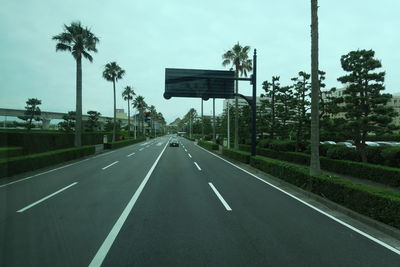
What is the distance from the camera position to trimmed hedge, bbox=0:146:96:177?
10852mm

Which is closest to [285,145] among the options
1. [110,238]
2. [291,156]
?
[291,156]

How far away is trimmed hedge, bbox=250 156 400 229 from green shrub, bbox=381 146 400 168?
5.78 metres

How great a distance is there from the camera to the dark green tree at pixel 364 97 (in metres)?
12.9

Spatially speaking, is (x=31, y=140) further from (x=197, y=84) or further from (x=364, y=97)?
(x=364, y=97)

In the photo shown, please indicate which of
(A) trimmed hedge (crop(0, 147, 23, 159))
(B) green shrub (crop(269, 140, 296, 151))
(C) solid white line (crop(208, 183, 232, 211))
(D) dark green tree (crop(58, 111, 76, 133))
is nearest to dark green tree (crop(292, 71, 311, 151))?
(B) green shrub (crop(269, 140, 296, 151))

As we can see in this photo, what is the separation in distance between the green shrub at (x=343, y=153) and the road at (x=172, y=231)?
8.72m

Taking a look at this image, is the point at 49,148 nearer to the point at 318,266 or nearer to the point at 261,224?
the point at 261,224

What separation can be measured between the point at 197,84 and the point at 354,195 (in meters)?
11.8

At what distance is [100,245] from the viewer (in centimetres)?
A: 416

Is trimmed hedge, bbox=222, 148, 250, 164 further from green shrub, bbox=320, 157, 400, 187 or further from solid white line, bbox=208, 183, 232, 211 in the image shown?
solid white line, bbox=208, 183, 232, 211

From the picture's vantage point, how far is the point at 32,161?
12852 mm

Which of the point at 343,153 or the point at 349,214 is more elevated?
the point at 343,153

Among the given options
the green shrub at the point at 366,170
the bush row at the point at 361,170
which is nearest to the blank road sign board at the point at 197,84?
the bush row at the point at 361,170

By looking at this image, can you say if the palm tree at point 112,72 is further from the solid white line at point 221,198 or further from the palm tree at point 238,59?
the solid white line at point 221,198
